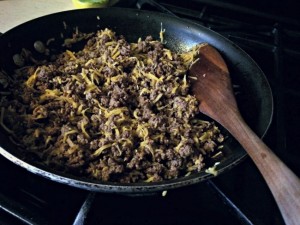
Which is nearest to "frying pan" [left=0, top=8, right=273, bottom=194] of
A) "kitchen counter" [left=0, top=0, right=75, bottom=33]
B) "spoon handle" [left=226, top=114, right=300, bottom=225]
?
"spoon handle" [left=226, top=114, right=300, bottom=225]

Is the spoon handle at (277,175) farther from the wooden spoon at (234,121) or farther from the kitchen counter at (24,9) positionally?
the kitchen counter at (24,9)

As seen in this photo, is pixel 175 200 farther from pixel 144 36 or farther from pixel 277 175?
pixel 144 36

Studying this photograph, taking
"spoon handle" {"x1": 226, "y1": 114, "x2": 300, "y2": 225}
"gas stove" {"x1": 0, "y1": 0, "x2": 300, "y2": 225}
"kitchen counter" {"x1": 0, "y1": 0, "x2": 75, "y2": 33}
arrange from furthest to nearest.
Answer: "kitchen counter" {"x1": 0, "y1": 0, "x2": 75, "y2": 33} → "gas stove" {"x1": 0, "y1": 0, "x2": 300, "y2": 225} → "spoon handle" {"x1": 226, "y1": 114, "x2": 300, "y2": 225}

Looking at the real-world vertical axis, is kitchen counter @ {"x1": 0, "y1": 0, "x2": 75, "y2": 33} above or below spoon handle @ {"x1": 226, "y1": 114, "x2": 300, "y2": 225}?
above

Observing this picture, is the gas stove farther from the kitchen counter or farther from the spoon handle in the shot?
the kitchen counter

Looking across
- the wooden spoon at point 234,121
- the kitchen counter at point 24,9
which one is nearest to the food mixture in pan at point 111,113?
the wooden spoon at point 234,121

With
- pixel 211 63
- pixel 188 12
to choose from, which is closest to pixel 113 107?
pixel 211 63
